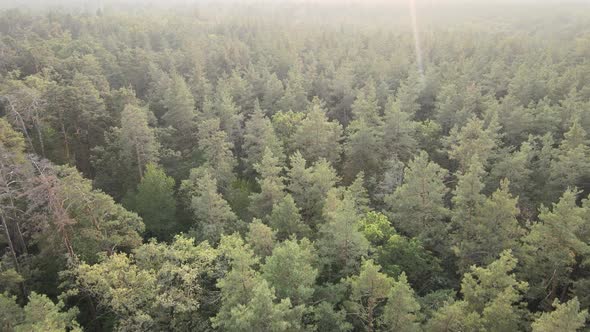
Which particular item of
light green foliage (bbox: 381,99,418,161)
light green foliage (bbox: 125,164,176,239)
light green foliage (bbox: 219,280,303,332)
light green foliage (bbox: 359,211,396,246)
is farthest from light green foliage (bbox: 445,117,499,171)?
light green foliage (bbox: 125,164,176,239)

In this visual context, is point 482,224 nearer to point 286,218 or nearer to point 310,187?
point 310,187

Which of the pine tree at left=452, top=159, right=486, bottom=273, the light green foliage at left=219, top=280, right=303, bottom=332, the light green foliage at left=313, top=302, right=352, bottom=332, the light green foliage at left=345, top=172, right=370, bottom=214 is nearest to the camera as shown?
the light green foliage at left=219, top=280, right=303, bottom=332

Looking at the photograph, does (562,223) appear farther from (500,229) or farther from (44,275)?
(44,275)

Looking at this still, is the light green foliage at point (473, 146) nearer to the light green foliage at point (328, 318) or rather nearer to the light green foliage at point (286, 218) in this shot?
the light green foliage at point (286, 218)

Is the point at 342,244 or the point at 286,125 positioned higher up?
the point at 286,125

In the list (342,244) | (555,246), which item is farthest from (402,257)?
(555,246)

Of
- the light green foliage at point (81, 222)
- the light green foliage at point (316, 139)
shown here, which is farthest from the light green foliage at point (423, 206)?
the light green foliage at point (81, 222)

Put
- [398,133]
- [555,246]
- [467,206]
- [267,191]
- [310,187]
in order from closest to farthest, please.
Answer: [555,246], [467,206], [267,191], [310,187], [398,133]

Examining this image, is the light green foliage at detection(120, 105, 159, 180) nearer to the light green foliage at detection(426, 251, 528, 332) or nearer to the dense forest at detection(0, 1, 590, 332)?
the dense forest at detection(0, 1, 590, 332)
